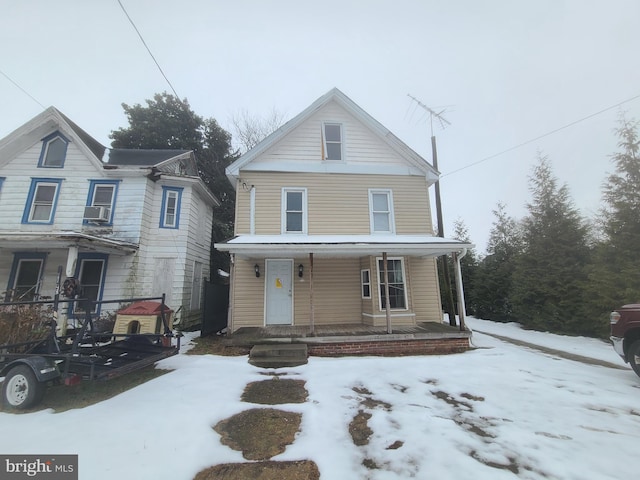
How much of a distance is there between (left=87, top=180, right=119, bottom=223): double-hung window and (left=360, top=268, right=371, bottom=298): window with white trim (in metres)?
10.6

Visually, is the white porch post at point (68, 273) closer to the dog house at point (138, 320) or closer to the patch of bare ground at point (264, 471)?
the dog house at point (138, 320)

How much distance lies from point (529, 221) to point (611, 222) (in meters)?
3.35

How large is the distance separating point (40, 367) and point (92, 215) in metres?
8.32

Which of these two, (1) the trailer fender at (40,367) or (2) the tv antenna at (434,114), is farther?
(2) the tv antenna at (434,114)

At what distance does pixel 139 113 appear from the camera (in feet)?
61.5

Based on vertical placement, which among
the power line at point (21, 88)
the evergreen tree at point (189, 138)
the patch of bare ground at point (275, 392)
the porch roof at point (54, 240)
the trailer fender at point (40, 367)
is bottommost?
the patch of bare ground at point (275, 392)

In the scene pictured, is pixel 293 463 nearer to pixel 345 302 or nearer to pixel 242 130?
pixel 345 302

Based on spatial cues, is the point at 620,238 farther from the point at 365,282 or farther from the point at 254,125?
the point at 254,125

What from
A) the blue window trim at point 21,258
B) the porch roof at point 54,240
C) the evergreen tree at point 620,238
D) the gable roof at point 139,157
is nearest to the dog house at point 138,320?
the porch roof at point 54,240

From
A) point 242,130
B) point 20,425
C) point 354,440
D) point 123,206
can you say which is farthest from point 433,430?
point 242,130

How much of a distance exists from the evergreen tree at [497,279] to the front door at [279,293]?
36.5ft

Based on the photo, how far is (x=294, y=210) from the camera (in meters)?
9.62

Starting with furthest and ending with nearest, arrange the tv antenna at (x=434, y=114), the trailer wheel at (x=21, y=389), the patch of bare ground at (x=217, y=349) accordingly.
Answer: the tv antenna at (x=434, y=114)
the patch of bare ground at (x=217, y=349)
the trailer wheel at (x=21, y=389)

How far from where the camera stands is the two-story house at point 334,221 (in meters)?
8.89
